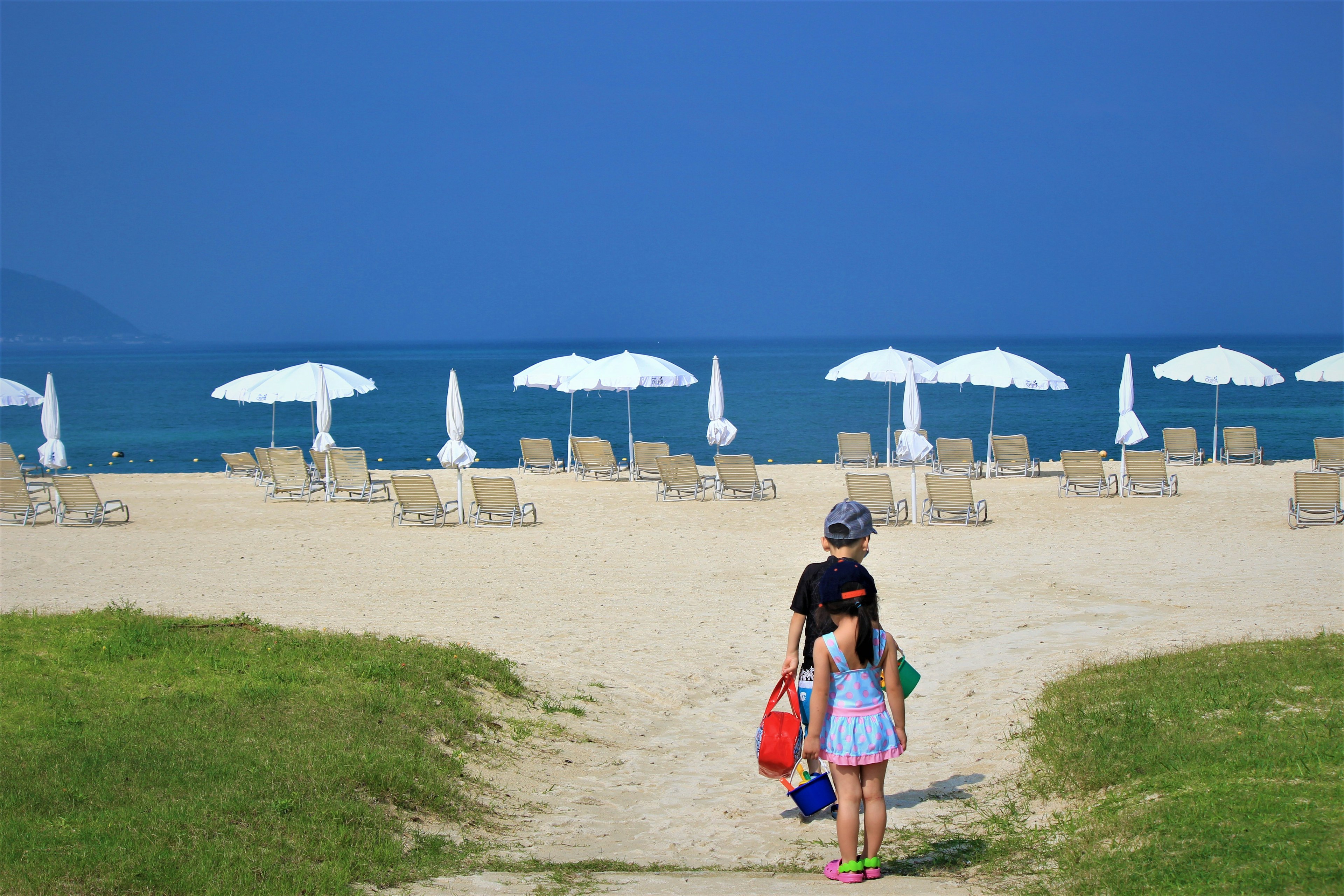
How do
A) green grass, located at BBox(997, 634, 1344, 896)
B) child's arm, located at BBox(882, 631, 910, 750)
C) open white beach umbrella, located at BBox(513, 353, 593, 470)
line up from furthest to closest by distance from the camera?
open white beach umbrella, located at BBox(513, 353, 593, 470)
child's arm, located at BBox(882, 631, 910, 750)
green grass, located at BBox(997, 634, 1344, 896)

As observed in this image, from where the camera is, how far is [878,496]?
50.3 ft

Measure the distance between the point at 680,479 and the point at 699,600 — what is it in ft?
24.0

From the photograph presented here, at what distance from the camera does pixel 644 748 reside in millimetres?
6562

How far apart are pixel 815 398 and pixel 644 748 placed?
196 feet

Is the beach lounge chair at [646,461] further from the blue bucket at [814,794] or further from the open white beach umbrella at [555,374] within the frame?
the blue bucket at [814,794]

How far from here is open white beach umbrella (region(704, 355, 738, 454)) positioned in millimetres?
19516

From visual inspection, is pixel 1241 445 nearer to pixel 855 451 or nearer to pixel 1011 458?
pixel 1011 458

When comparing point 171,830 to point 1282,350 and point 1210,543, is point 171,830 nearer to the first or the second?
point 1210,543

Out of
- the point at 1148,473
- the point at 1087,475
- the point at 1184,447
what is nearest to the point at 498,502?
the point at 1087,475

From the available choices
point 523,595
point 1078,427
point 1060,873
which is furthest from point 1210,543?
point 1078,427

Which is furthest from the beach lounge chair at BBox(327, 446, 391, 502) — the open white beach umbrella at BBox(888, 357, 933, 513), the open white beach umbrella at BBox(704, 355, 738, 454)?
the open white beach umbrella at BBox(888, 357, 933, 513)

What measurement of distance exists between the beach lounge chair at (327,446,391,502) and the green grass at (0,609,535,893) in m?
10.0

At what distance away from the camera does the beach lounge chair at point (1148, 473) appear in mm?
17391

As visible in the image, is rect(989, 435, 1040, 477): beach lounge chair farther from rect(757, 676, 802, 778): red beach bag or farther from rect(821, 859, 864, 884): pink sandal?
rect(821, 859, 864, 884): pink sandal
